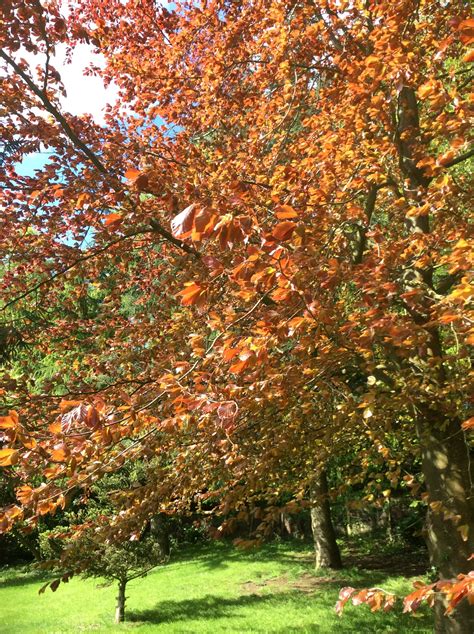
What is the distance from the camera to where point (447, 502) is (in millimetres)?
4766

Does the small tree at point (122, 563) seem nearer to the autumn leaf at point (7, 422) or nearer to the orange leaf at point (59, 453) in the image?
the orange leaf at point (59, 453)

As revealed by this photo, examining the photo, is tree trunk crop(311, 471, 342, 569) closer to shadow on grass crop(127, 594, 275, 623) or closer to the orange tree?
shadow on grass crop(127, 594, 275, 623)

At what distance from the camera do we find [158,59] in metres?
6.43

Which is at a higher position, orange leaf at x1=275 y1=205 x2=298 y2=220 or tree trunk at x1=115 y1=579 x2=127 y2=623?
orange leaf at x1=275 y1=205 x2=298 y2=220

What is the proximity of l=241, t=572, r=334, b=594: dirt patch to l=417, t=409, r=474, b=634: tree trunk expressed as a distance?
613 centimetres

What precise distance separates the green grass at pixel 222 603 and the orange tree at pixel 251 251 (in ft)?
12.4

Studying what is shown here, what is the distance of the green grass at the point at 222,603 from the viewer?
26.5 feet

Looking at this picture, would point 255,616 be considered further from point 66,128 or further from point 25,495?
point 66,128

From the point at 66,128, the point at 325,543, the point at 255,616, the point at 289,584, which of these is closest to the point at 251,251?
the point at 66,128

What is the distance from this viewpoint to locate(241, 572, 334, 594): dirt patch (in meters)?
10.6

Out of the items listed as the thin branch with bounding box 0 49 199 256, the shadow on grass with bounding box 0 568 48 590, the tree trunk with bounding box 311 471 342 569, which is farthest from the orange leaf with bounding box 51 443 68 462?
the shadow on grass with bounding box 0 568 48 590

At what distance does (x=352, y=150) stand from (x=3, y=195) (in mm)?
3281

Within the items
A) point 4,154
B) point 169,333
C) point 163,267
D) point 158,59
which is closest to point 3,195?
point 4,154

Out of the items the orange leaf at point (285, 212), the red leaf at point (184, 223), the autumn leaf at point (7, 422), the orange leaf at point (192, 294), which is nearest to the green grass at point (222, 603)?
the autumn leaf at point (7, 422)
